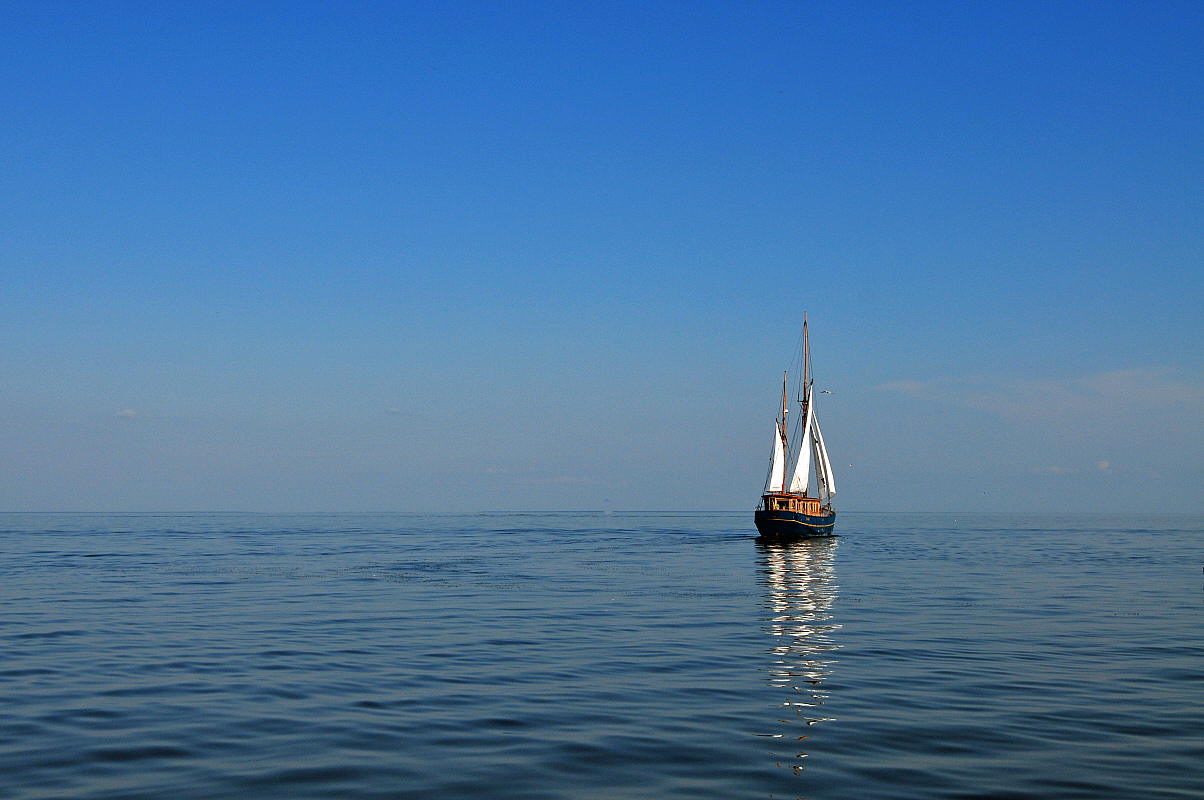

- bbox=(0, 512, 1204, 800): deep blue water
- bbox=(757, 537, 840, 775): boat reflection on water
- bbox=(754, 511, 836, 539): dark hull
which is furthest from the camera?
bbox=(754, 511, 836, 539): dark hull

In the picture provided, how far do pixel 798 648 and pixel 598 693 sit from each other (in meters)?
8.10

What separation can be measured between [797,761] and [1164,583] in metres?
42.8

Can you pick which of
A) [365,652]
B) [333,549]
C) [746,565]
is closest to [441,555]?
[333,549]

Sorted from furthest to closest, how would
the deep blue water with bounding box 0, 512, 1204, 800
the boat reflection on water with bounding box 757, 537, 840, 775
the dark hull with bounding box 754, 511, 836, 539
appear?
the dark hull with bounding box 754, 511, 836, 539, the boat reflection on water with bounding box 757, 537, 840, 775, the deep blue water with bounding box 0, 512, 1204, 800

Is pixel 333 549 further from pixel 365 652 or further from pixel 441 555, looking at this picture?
pixel 365 652

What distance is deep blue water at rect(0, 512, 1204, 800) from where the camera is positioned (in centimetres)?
1291

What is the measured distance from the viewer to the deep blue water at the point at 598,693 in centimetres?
1291

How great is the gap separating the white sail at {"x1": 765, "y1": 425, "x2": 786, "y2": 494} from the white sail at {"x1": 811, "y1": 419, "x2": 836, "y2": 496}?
5327 mm

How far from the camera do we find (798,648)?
25.4 meters

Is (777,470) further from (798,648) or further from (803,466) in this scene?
(798,648)

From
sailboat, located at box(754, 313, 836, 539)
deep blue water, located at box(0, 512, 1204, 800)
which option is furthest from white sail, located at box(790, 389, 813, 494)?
deep blue water, located at box(0, 512, 1204, 800)

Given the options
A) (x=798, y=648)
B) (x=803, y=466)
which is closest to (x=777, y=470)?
(x=803, y=466)

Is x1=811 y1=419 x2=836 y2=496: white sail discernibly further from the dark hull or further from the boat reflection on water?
the boat reflection on water

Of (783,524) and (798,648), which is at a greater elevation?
(798,648)
